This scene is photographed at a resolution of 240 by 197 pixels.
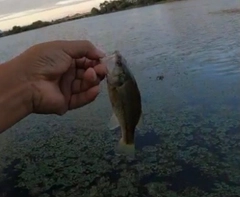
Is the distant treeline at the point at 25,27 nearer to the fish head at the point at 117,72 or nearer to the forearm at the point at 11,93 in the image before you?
the fish head at the point at 117,72

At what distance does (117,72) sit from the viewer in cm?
268

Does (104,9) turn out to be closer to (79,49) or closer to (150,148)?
(150,148)

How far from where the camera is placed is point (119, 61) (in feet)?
9.03

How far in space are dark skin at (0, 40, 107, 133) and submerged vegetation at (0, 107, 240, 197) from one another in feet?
13.5

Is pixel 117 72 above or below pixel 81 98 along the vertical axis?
above

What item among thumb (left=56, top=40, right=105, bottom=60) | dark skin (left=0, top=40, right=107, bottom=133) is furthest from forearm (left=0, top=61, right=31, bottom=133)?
thumb (left=56, top=40, right=105, bottom=60)

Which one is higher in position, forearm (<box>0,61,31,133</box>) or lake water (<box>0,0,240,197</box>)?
forearm (<box>0,61,31,133</box>)

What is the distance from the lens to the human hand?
2484 millimetres

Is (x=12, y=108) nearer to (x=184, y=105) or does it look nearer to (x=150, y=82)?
(x=184, y=105)

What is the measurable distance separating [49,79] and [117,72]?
1.37ft

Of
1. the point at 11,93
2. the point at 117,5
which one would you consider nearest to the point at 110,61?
the point at 11,93

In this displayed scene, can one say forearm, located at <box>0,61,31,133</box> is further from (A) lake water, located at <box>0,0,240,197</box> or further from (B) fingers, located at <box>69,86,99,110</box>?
(A) lake water, located at <box>0,0,240,197</box>

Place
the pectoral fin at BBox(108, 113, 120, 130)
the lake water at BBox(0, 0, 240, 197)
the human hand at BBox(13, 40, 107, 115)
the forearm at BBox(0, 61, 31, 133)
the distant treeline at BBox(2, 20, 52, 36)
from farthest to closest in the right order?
the distant treeline at BBox(2, 20, 52, 36) → the lake water at BBox(0, 0, 240, 197) → the pectoral fin at BBox(108, 113, 120, 130) → the human hand at BBox(13, 40, 107, 115) → the forearm at BBox(0, 61, 31, 133)

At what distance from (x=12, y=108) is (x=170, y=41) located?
813 inches
